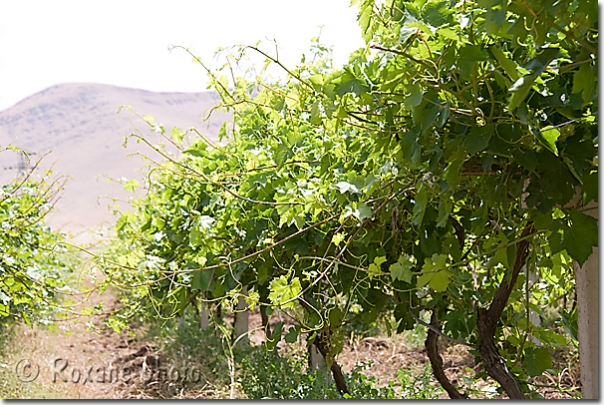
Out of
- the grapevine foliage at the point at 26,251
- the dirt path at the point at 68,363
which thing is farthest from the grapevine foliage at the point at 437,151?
the dirt path at the point at 68,363

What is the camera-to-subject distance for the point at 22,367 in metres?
3.10

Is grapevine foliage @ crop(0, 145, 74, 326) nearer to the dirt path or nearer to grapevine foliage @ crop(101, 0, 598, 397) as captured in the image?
the dirt path

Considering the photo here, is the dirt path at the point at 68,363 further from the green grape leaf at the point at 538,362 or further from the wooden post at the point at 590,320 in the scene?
the wooden post at the point at 590,320

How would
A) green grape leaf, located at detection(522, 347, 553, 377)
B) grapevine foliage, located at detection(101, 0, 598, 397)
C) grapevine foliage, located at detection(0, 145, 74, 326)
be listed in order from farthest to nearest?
grapevine foliage, located at detection(0, 145, 74, 326)
green grape leaf, located at detection(522, 347, 553, 377)
grapevine foliage, located at detection(101, 0, 598, 397)

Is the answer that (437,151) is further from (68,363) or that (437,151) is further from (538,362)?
(68,363)

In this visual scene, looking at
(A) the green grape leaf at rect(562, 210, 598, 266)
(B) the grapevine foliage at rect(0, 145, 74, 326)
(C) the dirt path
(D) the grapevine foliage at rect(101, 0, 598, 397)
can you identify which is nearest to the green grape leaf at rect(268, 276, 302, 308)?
(D) the grapevine foliage at rect(101, 0, 598, 397)

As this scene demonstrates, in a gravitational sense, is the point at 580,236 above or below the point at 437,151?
below

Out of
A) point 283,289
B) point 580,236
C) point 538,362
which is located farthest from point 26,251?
point 580,236

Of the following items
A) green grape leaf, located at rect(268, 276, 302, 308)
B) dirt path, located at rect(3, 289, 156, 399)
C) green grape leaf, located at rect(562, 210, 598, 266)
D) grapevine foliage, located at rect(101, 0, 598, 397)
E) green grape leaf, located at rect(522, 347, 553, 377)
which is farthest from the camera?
dirt path, located at rect(3, 289, 156, 399)

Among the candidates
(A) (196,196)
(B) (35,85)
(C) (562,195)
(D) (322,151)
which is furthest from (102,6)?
(C) (562,195)

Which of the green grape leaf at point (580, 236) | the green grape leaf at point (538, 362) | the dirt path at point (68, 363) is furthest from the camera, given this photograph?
the dirt path at point (68, 363)

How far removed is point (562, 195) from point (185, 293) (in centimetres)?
101

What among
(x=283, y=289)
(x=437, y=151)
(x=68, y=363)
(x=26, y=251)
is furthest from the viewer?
(x=68, y=363)

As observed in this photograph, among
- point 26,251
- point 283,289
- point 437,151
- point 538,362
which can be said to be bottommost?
point 538,362
